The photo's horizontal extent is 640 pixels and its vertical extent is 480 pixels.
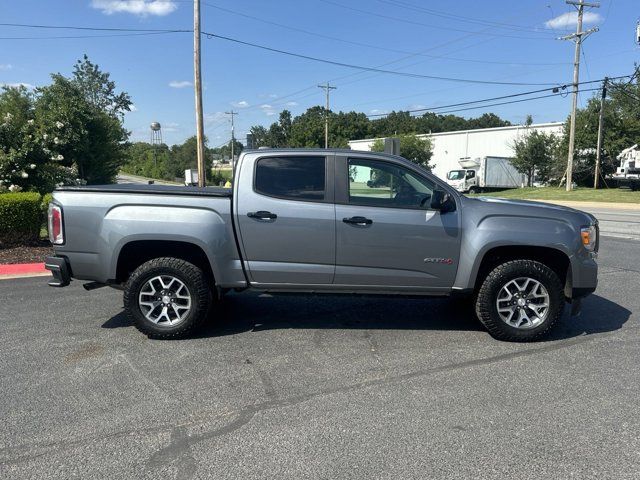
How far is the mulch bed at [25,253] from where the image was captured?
9008 mm

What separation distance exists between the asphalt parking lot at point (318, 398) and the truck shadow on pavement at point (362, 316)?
1.4 inches

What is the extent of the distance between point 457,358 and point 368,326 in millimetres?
1174

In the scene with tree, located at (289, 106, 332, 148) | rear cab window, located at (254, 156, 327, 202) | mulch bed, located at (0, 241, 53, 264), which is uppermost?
tree, located at (289, 106, 332, 148)

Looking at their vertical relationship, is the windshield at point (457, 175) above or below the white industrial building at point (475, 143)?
below

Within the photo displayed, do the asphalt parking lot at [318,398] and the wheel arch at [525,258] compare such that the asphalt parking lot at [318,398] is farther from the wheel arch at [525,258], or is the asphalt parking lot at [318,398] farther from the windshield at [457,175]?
the windshield at [457,175]

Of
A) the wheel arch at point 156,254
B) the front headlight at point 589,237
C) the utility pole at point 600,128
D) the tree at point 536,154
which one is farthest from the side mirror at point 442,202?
the tree at point 536,154

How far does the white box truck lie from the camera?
41494 mm

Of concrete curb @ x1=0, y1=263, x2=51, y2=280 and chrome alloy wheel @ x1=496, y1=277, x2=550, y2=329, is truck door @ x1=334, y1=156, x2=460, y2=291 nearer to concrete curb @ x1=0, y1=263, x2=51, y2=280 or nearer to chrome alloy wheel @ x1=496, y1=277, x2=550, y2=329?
chrome alloy wheel @ x1=496, y1=277, x2=550, y2=329

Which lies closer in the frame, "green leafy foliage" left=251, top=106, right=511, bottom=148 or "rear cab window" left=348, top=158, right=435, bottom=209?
"rear cab window" left=348, top=158, right=435, bottom=209

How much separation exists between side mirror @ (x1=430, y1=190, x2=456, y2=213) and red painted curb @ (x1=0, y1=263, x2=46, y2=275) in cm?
671

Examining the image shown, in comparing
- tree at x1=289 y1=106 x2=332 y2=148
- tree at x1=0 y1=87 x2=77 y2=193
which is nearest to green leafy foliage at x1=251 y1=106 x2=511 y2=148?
tree at x1=289 y1=106 x2=332 y2=148

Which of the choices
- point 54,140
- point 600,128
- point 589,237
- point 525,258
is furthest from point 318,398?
point 600,128

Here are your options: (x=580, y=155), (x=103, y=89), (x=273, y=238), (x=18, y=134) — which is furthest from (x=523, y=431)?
(x=580, y=155)

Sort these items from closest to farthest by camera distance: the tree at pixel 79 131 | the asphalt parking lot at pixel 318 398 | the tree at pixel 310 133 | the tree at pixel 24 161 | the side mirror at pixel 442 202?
the asphalt parking lot at pixel 318 398, the side mirror at pixel 442 202, the tree at pixel 24 161, the tree at pixel 79 131, the tree at pixel 310 133
